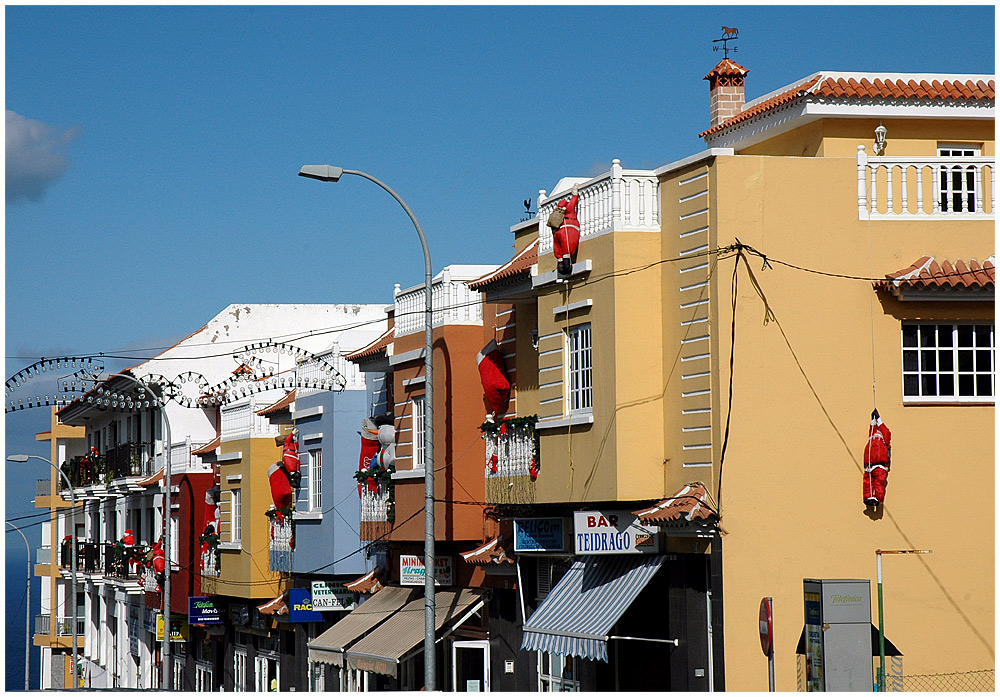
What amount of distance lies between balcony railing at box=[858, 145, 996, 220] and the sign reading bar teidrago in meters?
17.8

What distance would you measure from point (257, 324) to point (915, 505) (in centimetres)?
3518

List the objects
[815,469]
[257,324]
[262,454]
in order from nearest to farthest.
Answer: [815,469]
[262,454]
[257,324]

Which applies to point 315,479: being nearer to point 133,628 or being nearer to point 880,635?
point 880,635

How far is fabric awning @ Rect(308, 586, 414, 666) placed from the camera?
2962 cm

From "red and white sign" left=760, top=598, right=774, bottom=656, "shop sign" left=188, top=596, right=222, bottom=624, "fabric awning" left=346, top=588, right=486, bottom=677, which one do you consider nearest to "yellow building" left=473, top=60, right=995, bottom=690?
"red and white sign" left=760, top=598, right=774, bottom=656

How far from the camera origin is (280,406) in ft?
122

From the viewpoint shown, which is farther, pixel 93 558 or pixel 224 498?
pixel 93 558

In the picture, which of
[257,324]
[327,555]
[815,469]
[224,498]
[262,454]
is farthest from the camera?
[257,324]

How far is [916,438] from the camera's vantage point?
19672 mm

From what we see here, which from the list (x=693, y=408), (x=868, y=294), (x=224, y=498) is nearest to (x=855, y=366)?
(x=868, y=294)

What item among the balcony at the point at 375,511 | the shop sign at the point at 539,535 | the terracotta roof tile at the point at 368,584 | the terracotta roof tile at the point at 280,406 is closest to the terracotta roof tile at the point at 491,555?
the shop sign at the point at 539,535

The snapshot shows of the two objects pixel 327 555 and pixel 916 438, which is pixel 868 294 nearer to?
pixel 916 438

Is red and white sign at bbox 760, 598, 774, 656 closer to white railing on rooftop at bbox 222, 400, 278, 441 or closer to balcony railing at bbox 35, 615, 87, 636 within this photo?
white railing on rooftop at bbox 222, 400, 278, 441

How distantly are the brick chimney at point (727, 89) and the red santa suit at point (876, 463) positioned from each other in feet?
34.2
